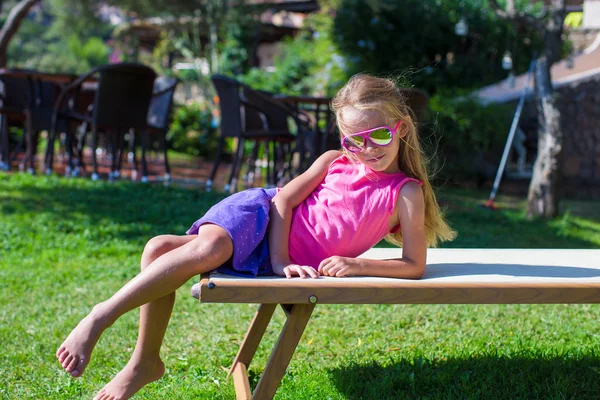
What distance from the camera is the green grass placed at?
2.64m

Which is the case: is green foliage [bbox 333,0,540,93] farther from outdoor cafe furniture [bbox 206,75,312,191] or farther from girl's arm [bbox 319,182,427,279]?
girl's arm [bbox 319,182,427,279]

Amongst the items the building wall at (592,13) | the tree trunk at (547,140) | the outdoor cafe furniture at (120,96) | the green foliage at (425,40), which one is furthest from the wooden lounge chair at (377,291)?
the green foliage at (425,40)

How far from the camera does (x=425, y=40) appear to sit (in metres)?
11.0

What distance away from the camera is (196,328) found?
134 inches

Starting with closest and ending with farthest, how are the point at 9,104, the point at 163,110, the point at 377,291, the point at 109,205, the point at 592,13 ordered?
the point at 377,291 < the point at 109,205 < the point at 592,13 < the point at 163,110 < the point at 9,104

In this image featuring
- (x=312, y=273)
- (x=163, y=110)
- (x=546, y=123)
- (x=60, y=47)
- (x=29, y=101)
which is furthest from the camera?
(x=60, y=47)

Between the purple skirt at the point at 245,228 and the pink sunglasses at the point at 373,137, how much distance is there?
37cm

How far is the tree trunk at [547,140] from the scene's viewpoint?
688 centimetres

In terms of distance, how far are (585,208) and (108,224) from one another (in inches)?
216

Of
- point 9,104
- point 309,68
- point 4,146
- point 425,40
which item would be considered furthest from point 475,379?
point 309,68

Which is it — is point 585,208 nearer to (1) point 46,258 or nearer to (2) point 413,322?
(2) point 413,322

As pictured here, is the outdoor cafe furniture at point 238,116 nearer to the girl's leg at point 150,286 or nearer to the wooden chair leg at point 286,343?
the girl's leg at point 150,286

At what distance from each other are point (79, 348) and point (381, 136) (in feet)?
3.82

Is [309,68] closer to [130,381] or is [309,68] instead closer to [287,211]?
[287,211]
